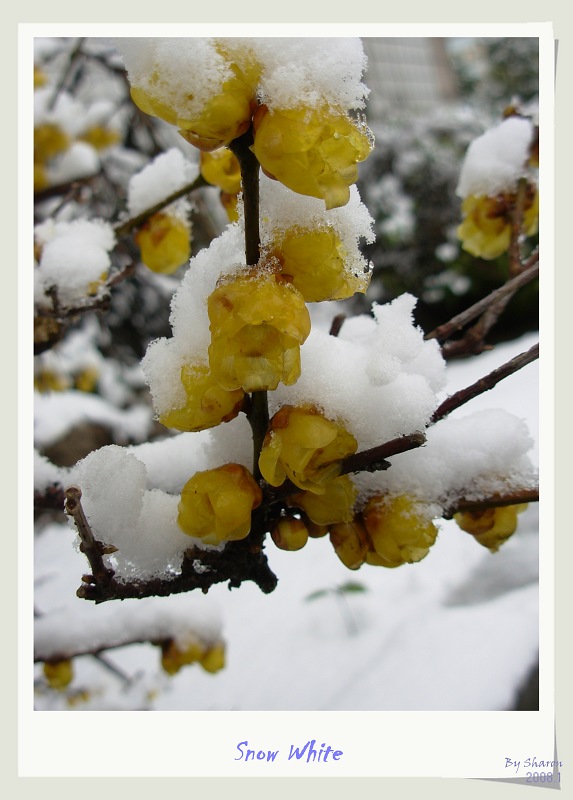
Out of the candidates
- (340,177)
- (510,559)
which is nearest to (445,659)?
(510,559)

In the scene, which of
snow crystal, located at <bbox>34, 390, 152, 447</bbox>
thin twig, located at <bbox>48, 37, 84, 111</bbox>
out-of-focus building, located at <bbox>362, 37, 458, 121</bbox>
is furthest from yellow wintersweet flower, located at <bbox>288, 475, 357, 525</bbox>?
out-of-focus building, located at <bbox>362, 37, 458, 121</bbox>

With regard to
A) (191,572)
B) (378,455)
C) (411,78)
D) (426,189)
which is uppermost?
(411,78)

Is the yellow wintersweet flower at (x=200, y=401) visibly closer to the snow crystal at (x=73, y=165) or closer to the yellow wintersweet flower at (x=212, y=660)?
the yellow wintersweet flower at (x=212, y=660)

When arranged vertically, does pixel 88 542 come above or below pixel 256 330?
below

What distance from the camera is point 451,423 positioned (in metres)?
0.57

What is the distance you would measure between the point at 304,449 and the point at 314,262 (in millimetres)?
106

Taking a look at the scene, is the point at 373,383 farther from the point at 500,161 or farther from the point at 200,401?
the point at 500,161

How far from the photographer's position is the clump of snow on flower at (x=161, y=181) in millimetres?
707

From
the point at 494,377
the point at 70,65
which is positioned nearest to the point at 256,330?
the point at 494,377

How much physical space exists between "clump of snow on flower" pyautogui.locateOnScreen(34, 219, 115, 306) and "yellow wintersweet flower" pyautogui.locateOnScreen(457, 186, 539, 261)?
0.40 metres

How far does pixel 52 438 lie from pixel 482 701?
1604 mm

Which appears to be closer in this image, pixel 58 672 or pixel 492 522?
pixel 492 522

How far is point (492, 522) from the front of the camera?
1.68 ft

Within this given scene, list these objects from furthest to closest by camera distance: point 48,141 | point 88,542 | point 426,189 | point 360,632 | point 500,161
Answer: point 426,189 < point 360,632 < point 48,141 < point 500,161 < point 88,542
